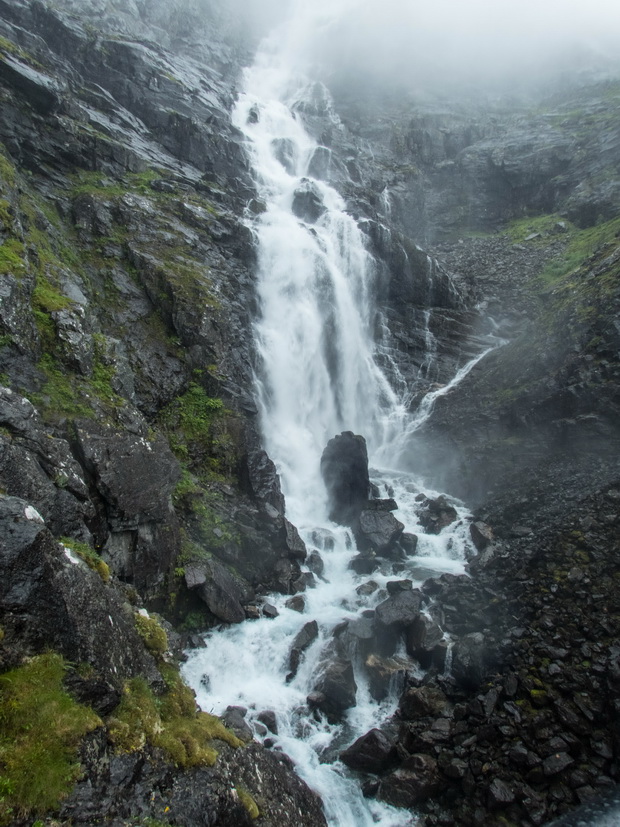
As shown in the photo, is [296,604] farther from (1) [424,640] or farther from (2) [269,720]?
(1) [424,640]

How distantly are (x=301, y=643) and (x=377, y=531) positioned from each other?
699 cm

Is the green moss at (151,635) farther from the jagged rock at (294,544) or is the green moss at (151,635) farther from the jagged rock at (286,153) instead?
the jagged rock at (286,153)

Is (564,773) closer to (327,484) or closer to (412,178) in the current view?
(327,484)

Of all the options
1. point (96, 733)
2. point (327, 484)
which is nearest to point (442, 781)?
point (96, 733)

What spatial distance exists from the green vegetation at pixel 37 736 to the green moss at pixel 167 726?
58 cm

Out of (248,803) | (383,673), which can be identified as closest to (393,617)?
(383,673)

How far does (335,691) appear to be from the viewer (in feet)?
40.2

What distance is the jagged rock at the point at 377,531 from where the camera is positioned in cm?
1917

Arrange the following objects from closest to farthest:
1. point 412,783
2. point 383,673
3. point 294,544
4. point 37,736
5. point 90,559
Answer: point 37,736 < point 90,559 < point 412,783 < point 383,673 < point 294,544

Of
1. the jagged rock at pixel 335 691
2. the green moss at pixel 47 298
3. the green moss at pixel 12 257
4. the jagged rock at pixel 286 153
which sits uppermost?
the jagged rock at pixel 286 153

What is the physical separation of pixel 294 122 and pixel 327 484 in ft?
159

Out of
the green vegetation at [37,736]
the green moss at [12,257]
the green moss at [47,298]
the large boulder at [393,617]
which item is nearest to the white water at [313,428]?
the large boulder at [393,617]

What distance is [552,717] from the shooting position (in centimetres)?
1037

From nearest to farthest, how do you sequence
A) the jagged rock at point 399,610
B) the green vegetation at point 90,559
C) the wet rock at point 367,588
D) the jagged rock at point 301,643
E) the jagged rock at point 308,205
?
the green vegetation at point 90,559, the jagged rock at point 301,643, the jagged rock at point 399,610, the wet rock at point 367,588, the jagged rock at point 308,205
